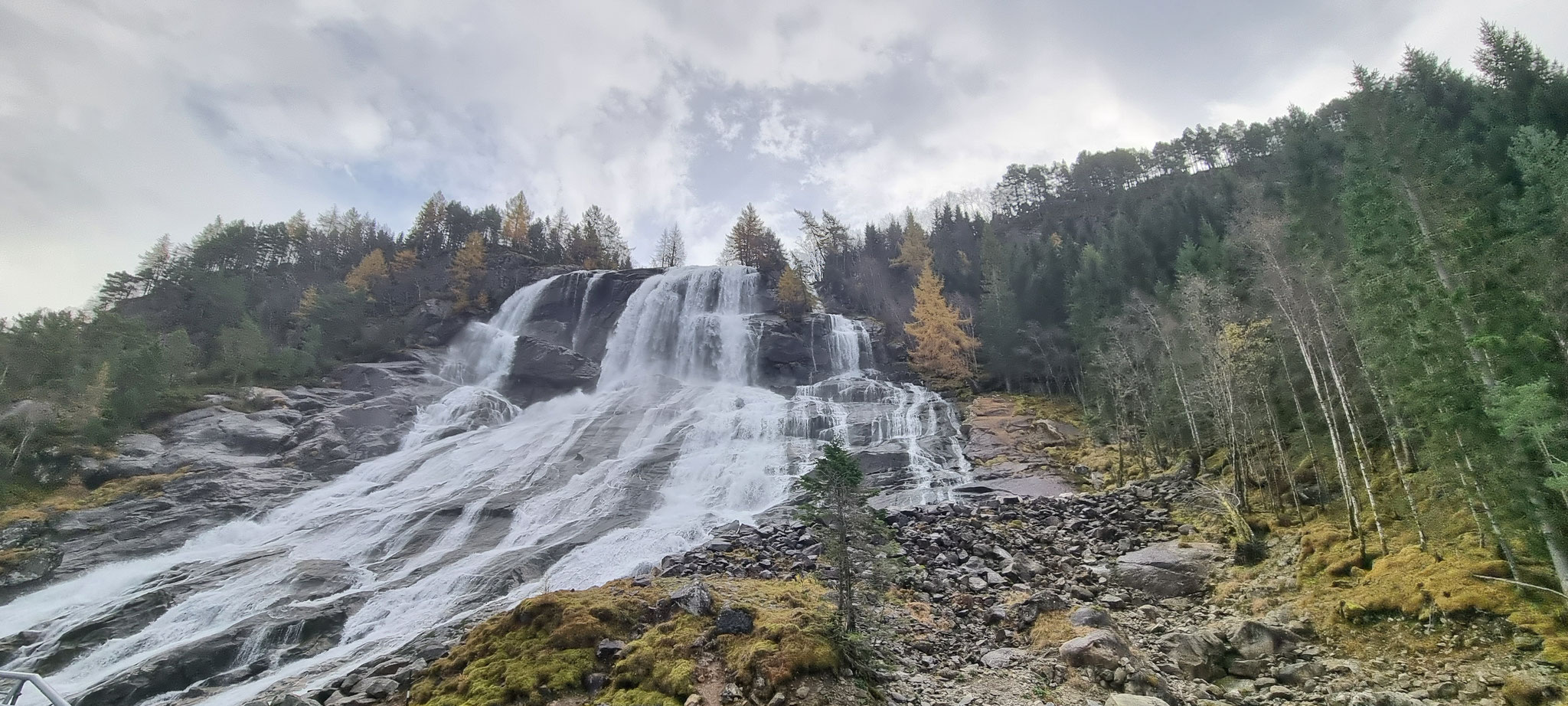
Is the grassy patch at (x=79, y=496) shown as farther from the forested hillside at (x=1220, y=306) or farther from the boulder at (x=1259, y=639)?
the boulder at (x=1259, y=639)

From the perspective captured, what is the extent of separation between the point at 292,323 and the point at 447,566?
166 feet

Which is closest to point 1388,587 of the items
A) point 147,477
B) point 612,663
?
point 612,663

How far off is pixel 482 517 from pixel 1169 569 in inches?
969

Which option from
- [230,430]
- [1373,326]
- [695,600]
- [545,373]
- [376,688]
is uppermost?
[545,373]

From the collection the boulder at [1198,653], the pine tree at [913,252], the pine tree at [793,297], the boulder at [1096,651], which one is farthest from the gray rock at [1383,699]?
the pine tree at [913,252]

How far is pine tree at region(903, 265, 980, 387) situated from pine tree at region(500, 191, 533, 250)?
51.6 m

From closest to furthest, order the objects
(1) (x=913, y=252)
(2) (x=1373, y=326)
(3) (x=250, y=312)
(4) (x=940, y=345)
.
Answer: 1. (2) (x=1373, y=326)
2. (4) (x=940, y=345)
3. (3) (x=250, y=312)
4. (1) (x=913, y=252)

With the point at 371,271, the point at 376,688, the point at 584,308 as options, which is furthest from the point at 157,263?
the point at 376,688

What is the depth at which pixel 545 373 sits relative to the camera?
4969 centimetres

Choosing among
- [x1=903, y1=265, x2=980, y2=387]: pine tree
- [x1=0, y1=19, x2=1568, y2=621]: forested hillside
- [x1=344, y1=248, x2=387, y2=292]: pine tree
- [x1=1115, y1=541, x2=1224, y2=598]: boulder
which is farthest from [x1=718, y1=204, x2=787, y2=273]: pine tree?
[x1=1115, y1=541, x2=1224, y2=598]: boulder

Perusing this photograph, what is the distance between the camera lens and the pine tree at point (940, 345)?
159 ft

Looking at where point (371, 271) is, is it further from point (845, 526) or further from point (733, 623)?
point (845, 526)

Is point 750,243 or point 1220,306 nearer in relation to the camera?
point 1220,306

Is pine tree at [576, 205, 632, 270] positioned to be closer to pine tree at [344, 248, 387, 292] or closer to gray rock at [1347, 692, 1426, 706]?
pine tree at [344, 248, 387, 292]
